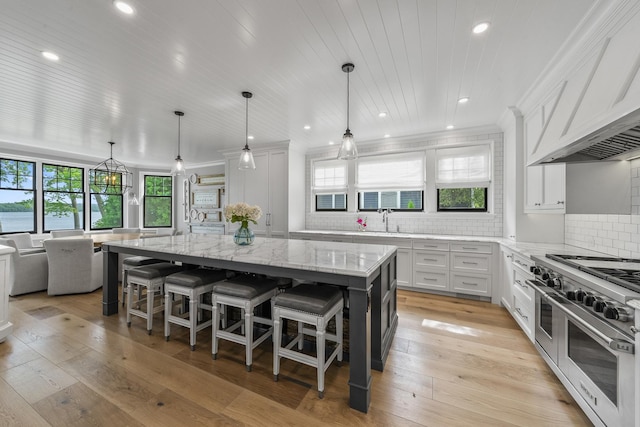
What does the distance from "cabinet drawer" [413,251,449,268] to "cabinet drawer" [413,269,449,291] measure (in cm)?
9

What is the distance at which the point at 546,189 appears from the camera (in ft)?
8.80

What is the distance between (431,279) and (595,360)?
2.48 metres

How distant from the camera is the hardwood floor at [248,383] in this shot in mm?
1608

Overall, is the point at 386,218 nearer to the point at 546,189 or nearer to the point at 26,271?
the point at 546,189

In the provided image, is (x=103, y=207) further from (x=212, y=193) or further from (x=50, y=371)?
(x=50, y=371)

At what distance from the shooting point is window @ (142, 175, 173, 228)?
7.83 m

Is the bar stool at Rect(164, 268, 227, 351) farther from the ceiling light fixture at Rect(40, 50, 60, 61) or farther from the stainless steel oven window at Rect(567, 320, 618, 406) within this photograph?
the stainless steel oven window at Rect(567, 320, 618, 406)

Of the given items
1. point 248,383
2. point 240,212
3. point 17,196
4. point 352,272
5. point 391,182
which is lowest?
point 248,383

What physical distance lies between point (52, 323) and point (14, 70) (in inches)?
104

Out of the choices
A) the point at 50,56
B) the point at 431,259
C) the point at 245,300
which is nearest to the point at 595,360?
the point at 245,300

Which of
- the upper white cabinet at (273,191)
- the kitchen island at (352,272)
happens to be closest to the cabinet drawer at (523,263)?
the kitchen island at (352,272)

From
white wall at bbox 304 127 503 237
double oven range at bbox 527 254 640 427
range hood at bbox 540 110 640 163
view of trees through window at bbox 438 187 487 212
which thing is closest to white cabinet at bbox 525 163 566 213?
range hood at bbox 540 110 640 163

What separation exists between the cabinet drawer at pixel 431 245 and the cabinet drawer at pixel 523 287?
1.05 m

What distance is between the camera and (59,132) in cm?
449
